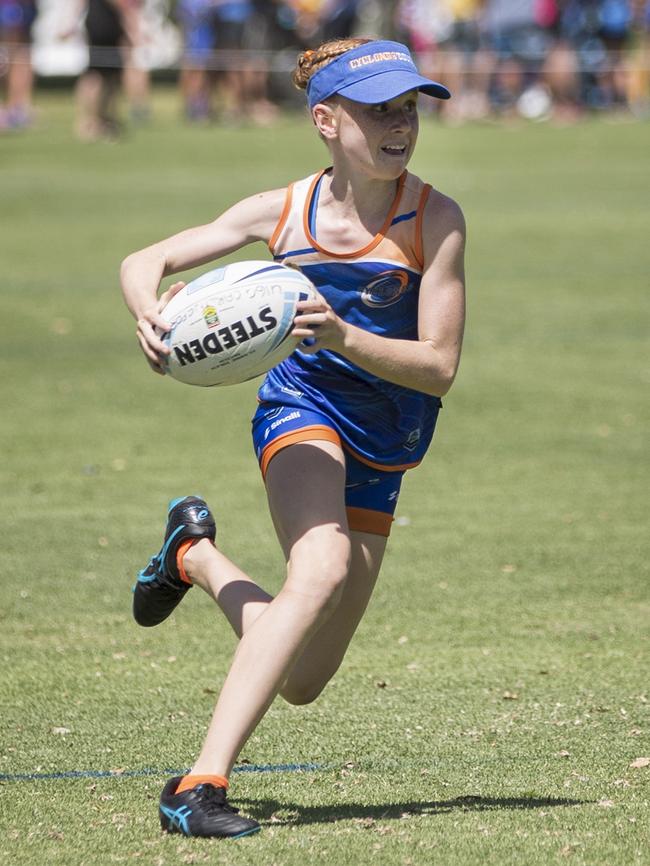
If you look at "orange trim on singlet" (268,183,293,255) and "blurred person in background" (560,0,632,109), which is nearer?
"orange trim on singlet" (268,183,293,255)

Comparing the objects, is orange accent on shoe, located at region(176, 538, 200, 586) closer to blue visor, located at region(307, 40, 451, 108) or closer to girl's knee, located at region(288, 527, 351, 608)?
girl's knee, located at region(288, 527, 351, 608)

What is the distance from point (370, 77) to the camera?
15.2 ft

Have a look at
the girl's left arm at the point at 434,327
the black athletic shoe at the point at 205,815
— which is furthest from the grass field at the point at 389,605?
the girl's left arm at the point at 434,327

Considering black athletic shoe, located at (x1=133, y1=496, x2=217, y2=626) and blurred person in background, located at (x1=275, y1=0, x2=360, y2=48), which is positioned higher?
black athletic shoe, located at (x1=133, y1=496, x2=217, y2=626)

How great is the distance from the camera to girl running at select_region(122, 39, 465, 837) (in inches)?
175

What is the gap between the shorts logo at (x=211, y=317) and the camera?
437cm

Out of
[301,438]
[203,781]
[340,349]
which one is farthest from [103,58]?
[203,781]

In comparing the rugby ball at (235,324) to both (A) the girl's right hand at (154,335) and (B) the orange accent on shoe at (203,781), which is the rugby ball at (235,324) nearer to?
(A) the girl's right hand at (154,335)

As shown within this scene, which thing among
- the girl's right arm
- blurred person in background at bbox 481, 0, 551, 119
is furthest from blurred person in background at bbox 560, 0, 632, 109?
the girl's right arm

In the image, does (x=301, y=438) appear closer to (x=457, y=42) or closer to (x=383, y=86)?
(x=383, y=86)

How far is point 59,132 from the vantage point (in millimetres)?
25828

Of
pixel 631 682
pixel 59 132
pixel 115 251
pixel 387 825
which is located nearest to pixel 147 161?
pixel 59 132

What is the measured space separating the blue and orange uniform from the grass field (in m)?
0.97

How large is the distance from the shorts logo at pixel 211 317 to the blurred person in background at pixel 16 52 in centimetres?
2131
